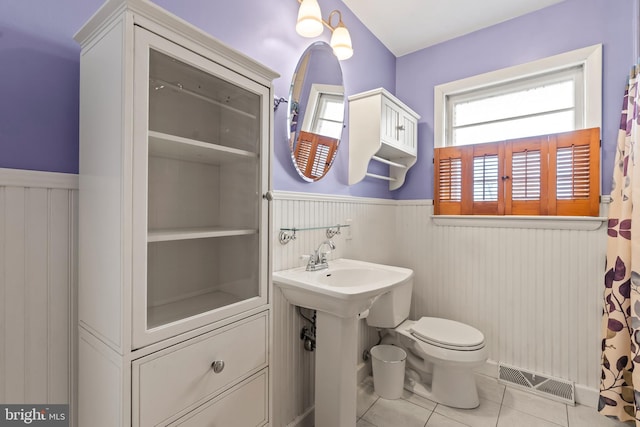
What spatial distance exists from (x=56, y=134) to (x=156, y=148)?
1.08 ft

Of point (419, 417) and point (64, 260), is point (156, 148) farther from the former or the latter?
point (419, 417)

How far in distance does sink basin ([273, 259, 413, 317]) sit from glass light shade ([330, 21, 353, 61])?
4.18ft

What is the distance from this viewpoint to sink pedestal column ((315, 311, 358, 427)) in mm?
1348

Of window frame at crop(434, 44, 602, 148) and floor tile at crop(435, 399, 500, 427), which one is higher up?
window frame at crop(434, 44, 602, 148)

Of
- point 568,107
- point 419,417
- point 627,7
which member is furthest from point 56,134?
point 627,7

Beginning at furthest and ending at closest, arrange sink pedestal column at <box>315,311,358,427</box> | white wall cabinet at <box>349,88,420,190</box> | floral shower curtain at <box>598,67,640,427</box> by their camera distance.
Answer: white wall cabinet at <box>349,88,420,190</box> < floral shower curtain at <box>598,67,640,427</box> < sink pedestal column at <box>315,311,358,427</box>

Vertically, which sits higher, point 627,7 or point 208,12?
point 627,7

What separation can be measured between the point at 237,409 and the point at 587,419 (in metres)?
2.06

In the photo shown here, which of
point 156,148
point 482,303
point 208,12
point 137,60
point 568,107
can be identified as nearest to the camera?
point 137,60

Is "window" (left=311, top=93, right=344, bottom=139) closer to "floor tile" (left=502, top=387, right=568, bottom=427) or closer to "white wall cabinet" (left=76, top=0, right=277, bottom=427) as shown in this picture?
"white wall cabinet" (left=76, top=0, right=277, bottom=427)

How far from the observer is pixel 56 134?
896 mm

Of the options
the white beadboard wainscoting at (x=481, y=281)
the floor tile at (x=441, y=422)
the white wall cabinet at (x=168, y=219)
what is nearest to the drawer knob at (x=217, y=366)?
the white wall cabinet at (x=168, y=219)

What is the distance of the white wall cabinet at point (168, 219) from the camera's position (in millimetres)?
752

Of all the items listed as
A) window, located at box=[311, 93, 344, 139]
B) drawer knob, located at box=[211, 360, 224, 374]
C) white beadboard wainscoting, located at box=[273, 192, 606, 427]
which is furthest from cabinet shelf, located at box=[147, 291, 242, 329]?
window, located at box=[311, 93, 344, 139]
